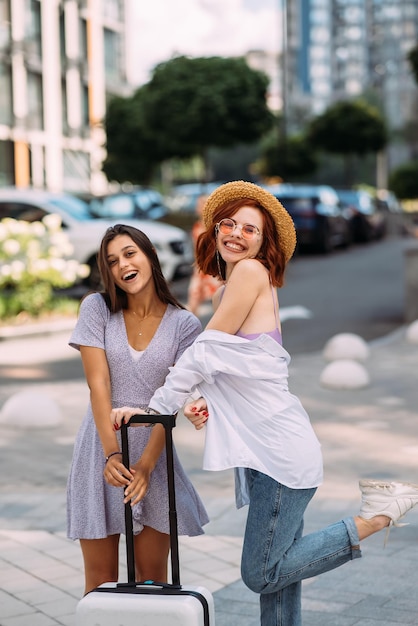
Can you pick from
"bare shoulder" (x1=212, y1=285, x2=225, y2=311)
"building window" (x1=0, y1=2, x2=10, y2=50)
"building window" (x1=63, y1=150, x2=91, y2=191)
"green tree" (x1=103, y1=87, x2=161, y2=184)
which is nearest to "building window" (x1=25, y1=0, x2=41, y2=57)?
"building window" (x1=0, y1=2, x2=10, y2=50)

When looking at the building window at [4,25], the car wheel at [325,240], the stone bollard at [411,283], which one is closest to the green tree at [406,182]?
the building window at [4,25]

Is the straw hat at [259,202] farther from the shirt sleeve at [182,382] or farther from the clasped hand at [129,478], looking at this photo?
the clasped hand at [129,478]

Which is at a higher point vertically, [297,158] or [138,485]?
[297,158]

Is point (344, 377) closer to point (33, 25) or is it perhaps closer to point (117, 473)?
point (117, 473)

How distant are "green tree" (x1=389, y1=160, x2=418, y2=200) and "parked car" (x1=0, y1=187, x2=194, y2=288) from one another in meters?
36.6

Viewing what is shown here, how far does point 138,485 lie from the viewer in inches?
135

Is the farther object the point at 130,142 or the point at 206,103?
the point at 130,142

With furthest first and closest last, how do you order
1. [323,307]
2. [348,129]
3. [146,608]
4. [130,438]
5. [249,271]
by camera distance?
1. [348,129]
2. [323,307]
3. [130,438]
4. [249,271]
5. [146,608]

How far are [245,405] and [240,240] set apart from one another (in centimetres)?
50

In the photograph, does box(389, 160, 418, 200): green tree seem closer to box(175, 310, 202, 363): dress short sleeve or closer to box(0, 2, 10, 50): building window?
box(0, 2, 10, 50): building window

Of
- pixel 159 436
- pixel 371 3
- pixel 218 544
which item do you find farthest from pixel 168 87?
pixel 371 3

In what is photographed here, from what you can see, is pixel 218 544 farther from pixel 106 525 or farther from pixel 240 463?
pixel 240 463

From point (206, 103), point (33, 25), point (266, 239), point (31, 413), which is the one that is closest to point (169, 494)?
point (266, 239)

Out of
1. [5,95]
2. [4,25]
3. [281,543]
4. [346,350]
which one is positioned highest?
[4,25]
